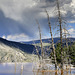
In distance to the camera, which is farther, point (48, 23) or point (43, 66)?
point (43, 66)

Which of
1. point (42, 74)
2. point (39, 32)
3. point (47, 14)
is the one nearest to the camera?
point (47, 14)

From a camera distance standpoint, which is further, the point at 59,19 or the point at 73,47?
the point at 73,47

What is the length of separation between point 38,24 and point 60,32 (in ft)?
59.3

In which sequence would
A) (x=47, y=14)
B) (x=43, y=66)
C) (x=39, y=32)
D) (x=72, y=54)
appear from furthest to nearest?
1. (x=72, y=54)
2. (x=39, y=32)
3. (x=43, y=66)
4. (x=47, y=14)

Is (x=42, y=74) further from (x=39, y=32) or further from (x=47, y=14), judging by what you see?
(x=47, y=14)

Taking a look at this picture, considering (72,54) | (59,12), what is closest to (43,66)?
(59,12)

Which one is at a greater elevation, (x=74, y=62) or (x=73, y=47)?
(x=73, y=47)

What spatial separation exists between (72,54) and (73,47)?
478cm

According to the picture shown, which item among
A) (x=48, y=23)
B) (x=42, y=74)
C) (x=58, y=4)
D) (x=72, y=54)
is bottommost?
(x=42, y=74)

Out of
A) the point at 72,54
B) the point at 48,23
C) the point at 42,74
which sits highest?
the point at 48,23

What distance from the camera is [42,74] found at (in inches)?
2228

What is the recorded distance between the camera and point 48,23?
38.8 m

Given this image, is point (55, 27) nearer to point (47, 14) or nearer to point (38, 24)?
point (47, 14)

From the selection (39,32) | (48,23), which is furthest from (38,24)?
(48,23)
